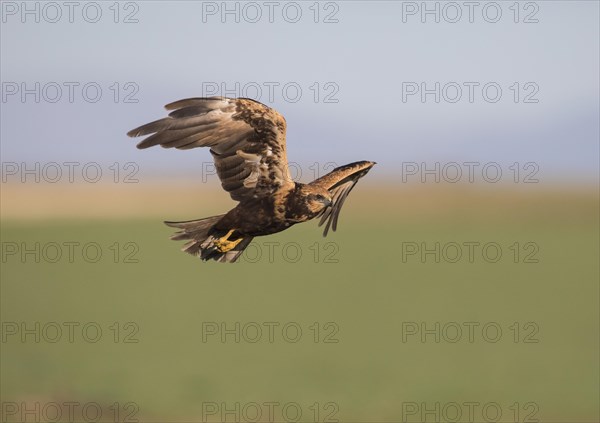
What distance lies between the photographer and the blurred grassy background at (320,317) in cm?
4544

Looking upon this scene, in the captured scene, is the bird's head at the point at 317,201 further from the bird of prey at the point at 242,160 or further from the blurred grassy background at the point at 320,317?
the blurred grassy background at the point at 320,317

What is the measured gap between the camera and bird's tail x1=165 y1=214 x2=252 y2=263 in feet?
53.5

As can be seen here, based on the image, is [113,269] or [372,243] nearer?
[113,269]

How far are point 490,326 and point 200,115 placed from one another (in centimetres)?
4670

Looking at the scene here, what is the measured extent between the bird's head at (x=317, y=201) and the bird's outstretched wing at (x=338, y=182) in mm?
662

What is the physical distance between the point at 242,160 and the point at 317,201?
122 centimetres

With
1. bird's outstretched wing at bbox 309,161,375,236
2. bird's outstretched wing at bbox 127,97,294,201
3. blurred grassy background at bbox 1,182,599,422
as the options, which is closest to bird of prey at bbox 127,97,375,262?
bird's outstretched wing at bbox 127,97,294,201

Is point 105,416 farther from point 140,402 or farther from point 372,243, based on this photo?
point 372,243

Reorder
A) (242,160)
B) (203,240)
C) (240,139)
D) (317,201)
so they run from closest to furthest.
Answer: (317,201)
(242,160)
(240,139)
(203,240)

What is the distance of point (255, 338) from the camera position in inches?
2384

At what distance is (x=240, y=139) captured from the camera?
634 inches

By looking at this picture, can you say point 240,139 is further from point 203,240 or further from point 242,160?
point 203,240

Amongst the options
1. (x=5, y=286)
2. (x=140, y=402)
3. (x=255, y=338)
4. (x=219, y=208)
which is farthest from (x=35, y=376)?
(x=219, y=208)

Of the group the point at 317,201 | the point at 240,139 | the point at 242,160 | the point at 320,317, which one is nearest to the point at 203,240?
the point at 242,160
